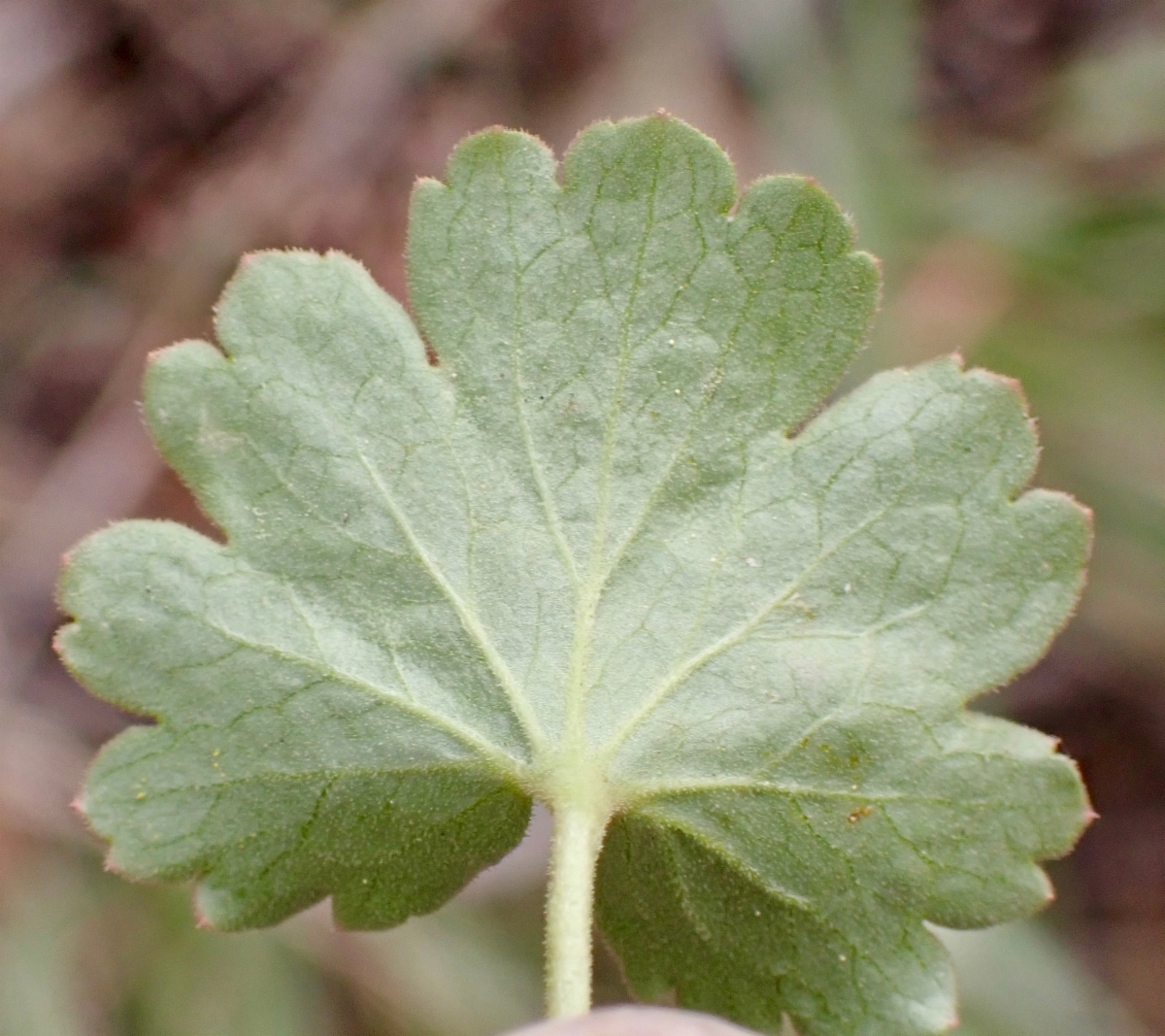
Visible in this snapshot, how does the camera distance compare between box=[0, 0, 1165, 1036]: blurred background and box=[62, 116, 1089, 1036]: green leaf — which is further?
box=[0, 0, 1165, 1036]: blurred background

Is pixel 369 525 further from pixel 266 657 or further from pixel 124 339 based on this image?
pixel 124 339

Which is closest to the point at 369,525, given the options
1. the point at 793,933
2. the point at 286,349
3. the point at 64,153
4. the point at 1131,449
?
the point at 286,349

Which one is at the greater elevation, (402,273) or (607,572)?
(402,273)

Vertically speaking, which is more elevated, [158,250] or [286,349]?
[158,250]

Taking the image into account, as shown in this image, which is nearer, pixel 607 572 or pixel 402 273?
pixel 607 572
